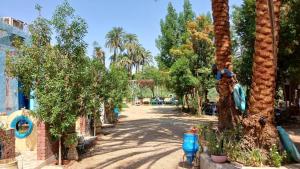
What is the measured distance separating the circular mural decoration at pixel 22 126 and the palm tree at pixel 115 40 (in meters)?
56.9

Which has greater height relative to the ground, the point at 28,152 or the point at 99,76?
the point at 99,76

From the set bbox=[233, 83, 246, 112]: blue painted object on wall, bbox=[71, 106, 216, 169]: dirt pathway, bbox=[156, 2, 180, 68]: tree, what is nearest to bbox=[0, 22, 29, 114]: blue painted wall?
bbox=[71, 106, 216, 169]: dirt pathway

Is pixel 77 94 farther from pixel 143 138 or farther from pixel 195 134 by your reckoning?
pixel 143 138

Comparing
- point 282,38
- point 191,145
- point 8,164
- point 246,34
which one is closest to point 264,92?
point 191,145

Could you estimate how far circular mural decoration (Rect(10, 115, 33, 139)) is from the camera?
13.4m

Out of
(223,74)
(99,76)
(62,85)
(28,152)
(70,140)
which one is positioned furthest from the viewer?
(99,76)

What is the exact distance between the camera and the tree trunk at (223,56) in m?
10.2

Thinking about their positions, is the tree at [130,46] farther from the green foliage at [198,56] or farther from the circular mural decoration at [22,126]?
the circular mural decoration at [22,126]

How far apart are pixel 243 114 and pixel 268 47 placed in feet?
6.90

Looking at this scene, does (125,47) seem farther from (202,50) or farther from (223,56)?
(223,56)

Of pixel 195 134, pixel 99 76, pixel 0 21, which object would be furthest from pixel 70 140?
pixel 0 21

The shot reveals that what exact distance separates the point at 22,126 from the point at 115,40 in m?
58.1

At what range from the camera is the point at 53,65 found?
11.0m

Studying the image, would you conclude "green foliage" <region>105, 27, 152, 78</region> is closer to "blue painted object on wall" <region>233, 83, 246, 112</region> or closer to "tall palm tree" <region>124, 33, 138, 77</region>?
"tall palm tree" <region>124, 33, 138, 77</region>
